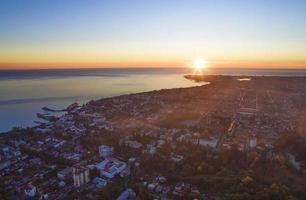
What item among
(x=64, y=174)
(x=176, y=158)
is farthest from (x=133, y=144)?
(x=64, y=174)

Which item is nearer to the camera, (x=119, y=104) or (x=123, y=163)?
(x=123, y=163)

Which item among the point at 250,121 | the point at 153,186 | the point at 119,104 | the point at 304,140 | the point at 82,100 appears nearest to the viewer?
the point at 153,186

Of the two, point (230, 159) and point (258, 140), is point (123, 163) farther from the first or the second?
point (258, 140)

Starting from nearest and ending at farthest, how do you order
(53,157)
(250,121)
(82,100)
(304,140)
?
(53,157)
(304,140)
(250,121)
(82,100)

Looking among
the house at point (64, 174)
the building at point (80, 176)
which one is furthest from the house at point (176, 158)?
the house at point (64, 174)

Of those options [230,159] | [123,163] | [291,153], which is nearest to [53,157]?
[123,163]

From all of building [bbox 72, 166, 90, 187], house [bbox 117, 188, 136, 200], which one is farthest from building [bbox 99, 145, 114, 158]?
house [bbox 117, 188, 136, 200]
